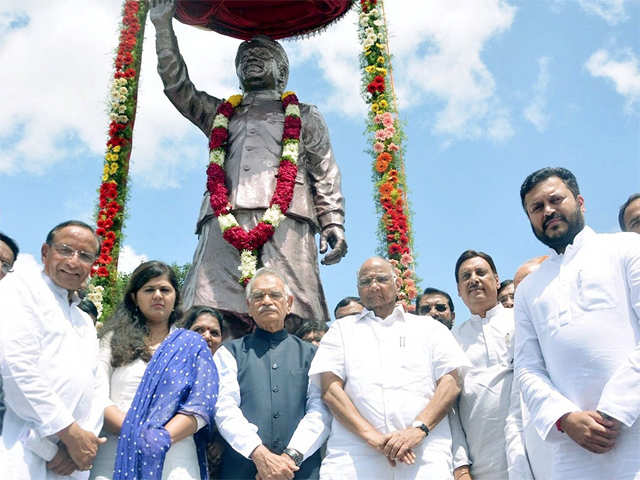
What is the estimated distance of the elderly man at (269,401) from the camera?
344 centimetres

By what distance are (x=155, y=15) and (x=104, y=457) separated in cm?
415

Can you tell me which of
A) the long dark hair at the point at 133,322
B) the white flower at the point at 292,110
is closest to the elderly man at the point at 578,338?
the long dark hair at the point at 133,322

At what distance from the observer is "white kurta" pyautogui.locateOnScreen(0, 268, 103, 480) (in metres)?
3.02

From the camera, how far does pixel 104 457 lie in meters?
3.41

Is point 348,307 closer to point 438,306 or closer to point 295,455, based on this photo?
point 438,306

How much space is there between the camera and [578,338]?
119 inches

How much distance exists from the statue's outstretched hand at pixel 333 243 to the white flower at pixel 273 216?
1.40 ft

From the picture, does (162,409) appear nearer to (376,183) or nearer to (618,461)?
(618,461)

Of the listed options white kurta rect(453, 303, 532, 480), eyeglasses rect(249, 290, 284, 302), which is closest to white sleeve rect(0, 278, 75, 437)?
eyeglasses rect(249, 290, 284, 302)

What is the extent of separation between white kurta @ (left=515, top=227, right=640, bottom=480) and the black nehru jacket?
115 cm

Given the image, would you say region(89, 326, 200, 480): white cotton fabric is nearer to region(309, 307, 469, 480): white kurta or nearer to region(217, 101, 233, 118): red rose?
region(309, 307, 469, 480): white kurta

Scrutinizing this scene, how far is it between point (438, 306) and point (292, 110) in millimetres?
2144

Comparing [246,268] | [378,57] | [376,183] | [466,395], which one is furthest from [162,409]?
[378,57]

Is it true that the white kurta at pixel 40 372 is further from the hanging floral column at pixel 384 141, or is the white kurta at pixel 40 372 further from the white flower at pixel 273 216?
the hanging floral column at pixel 384 141
